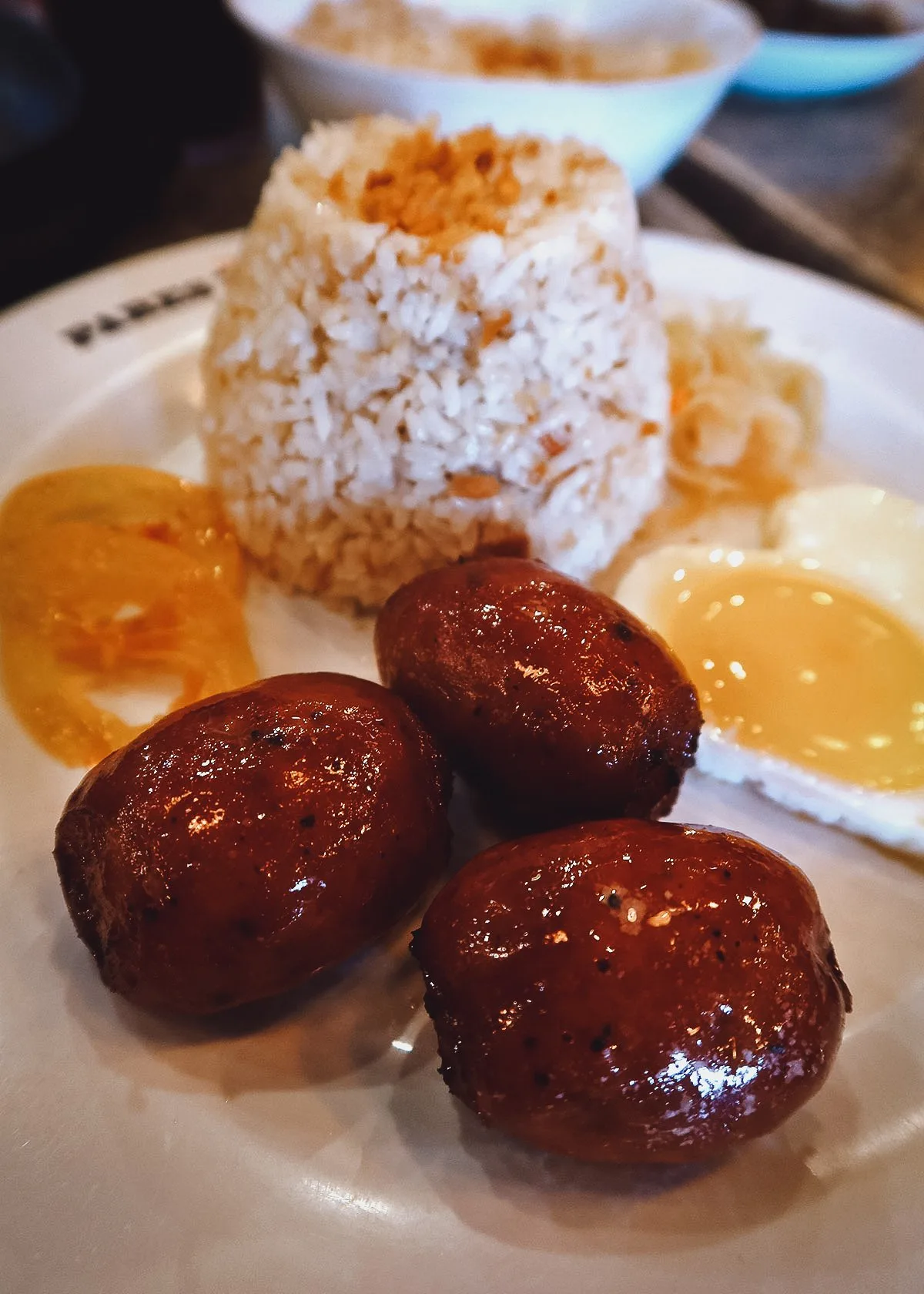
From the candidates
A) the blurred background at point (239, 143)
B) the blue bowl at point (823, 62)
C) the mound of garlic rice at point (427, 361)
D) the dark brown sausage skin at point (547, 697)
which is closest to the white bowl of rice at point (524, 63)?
the blurred background at point (239, 143)

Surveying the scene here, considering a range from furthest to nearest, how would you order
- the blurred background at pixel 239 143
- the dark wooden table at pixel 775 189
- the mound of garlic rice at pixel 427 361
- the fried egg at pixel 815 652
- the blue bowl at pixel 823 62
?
the blue bowl at pixel 823 62
the dark wooden table at pixel 775 189
the blurred background at pixel 239 143
the mound of garlic rice at pixel 427 361
the fried egg at pixel 815 652

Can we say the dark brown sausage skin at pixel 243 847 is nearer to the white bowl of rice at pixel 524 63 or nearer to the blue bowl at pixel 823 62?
the white bowl of rice at pixel 524 63

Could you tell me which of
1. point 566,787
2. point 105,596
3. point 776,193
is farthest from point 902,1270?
point 776,193

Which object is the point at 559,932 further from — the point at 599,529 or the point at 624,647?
the point at 599,529

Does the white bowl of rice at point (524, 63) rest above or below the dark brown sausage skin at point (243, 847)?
above

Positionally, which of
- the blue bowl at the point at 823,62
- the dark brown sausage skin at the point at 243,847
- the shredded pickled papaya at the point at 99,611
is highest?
the blue bowl at the point at 823,62

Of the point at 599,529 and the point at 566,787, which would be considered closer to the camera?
the point at 566,787
